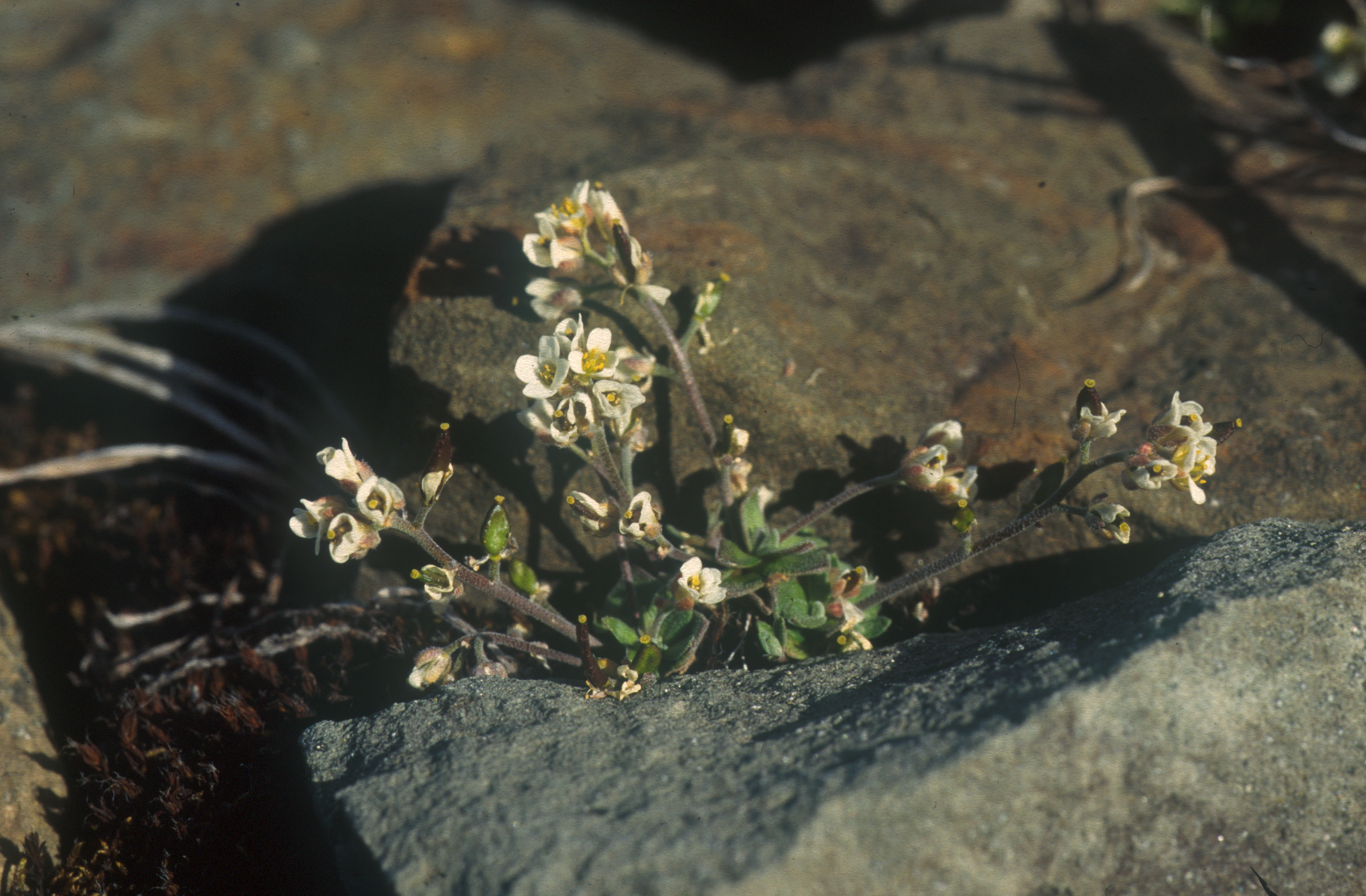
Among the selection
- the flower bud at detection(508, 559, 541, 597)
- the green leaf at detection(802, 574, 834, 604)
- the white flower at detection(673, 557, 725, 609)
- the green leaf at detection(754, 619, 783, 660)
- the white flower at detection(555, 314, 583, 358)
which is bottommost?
the green leaf at detection(754, 619, 783, 660)

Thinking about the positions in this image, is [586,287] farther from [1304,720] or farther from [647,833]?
[1304,720]

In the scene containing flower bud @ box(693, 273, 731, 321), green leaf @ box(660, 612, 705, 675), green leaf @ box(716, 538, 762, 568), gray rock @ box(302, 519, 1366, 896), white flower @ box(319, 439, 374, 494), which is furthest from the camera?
flower bud @ box(693, 273, 731, 321)

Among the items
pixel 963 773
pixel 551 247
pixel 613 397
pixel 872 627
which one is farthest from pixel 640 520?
pixel 963 773

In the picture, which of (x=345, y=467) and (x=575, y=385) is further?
(x=575, y=385)

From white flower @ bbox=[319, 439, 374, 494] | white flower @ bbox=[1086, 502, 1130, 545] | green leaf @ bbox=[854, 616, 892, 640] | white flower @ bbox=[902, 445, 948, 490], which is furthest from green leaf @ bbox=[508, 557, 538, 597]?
white flower @ bbox=[1086, 502, 1130, 545]

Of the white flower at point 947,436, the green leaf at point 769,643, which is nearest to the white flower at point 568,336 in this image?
the green leaf at point 769,643

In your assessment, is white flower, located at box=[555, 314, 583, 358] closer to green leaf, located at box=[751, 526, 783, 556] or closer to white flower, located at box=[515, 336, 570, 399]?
white flower, located at box=[515, 336, 570, 399]

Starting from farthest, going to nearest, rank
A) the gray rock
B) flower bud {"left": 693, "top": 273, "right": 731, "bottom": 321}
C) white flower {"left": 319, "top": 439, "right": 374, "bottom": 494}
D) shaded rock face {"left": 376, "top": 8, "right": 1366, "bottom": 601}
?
shaded rock face {"left": 376, "top": 8, "right": 1366, "bottom": 601}
flower bud {"left": 693, "top": 273, "right": 731, "bottom": 321}
white flower {"left": 319, "top": 439, "right": 374, "bottom": 494}
the gray rock

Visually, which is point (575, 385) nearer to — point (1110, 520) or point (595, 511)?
point (595, 511)

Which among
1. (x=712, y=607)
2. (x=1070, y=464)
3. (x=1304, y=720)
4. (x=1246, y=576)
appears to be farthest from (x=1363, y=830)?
(x=712, y=607)
